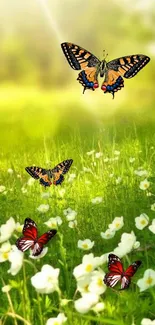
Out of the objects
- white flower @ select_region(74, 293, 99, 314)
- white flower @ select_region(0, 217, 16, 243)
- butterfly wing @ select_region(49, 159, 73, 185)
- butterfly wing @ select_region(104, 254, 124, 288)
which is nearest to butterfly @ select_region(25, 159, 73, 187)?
butterfly wing @ select_region(49, 159, 73, 185)

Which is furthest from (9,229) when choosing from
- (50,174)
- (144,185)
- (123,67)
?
(123,67)

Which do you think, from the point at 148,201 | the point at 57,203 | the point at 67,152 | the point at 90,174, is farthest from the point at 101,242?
the point at 67,152

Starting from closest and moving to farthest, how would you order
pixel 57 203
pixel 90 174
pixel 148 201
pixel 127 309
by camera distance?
pixel 127 309 → pixel 148 201 → pixel 57 203 → pixel 90 174

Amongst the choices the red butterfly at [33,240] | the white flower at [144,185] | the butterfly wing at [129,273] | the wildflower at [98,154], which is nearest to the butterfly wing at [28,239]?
the red butterfly at [33,240]

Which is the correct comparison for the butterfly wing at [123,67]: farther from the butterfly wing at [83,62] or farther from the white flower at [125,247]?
the white flower at [125,247]

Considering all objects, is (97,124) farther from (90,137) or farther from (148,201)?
(148,201)

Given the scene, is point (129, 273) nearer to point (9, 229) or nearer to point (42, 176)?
point (9, 229)

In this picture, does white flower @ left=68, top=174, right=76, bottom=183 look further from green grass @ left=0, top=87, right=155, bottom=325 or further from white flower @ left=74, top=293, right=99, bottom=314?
white flower @ left=74, top=293, right=99, bottom=314
